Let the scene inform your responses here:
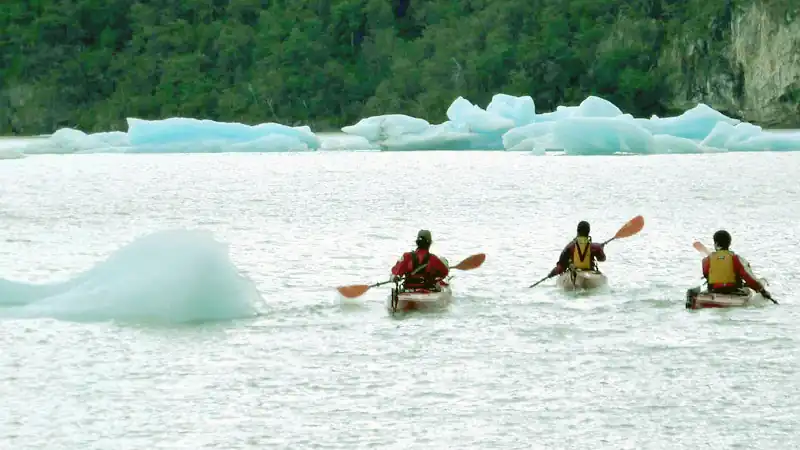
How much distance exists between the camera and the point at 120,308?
54.6ft

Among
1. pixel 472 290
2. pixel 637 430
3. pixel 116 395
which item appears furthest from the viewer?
pixel 472 290

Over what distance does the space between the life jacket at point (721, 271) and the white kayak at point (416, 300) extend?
9.56 feet

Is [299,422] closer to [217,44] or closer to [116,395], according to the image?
[116,395]

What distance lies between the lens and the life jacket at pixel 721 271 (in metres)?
17.0

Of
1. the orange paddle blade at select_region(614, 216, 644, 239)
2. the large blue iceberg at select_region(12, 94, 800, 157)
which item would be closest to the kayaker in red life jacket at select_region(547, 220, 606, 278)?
the orange paddle blade at select_region(614, 216, 644, 239)

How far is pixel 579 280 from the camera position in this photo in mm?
19359

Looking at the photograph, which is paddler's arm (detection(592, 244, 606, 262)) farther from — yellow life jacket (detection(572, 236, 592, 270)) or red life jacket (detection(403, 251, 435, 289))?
red life jacket (detection(403, 251, 435, 289))

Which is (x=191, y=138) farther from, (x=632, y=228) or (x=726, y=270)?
(x=726, y=270)

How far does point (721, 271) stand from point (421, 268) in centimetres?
321

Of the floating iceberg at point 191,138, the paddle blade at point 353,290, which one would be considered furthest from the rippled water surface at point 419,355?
the floating iceberg at point 191,138

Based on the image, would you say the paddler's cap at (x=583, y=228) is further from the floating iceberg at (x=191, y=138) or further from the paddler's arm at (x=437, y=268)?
the floating iceberg at (x=191, y=138)

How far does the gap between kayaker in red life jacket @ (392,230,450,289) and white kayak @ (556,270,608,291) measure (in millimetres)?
2338

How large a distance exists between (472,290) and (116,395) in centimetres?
765

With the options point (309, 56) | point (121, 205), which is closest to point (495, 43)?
point (309, 56)
